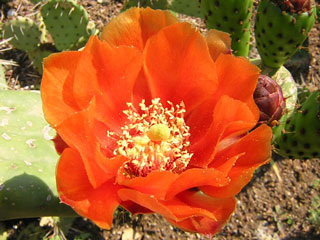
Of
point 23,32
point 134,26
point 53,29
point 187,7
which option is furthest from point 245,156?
point 23,32

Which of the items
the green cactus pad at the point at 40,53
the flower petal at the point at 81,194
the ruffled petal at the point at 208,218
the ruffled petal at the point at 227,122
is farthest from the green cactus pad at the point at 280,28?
the green cactus pad at the point at 40,53

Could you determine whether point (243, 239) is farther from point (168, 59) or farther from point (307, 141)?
point (168, 59)

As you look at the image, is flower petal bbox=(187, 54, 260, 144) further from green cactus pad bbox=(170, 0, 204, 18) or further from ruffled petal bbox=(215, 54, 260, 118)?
Answer: green cactus pad bbox=(170, 0, 204, 18)

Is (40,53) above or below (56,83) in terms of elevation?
below

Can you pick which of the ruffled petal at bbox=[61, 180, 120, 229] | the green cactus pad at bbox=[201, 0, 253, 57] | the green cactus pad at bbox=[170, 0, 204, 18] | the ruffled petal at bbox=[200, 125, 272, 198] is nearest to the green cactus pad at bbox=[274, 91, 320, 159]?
the green cactus pad at bbox=[201, 0, 253, 57]

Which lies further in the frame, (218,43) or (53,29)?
(53,29)

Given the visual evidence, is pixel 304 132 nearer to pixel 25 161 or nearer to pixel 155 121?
pixel 155 121

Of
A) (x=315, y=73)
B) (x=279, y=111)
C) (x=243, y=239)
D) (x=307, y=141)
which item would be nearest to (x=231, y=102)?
(x=279, y=111)
